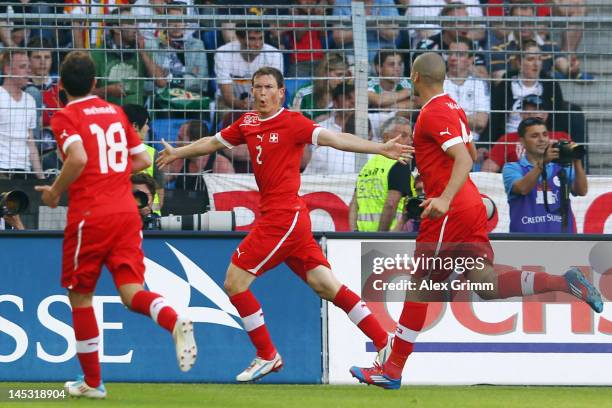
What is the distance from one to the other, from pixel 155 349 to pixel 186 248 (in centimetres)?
82

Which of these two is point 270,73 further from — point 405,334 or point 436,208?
point 405,334

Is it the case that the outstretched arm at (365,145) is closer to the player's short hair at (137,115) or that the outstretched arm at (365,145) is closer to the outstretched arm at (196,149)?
the outstretched arm at (196,149)

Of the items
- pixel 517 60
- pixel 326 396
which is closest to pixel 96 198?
pixel 326 396

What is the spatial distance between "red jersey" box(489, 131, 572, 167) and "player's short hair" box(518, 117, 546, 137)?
26.4 inches

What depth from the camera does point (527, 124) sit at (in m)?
11.3

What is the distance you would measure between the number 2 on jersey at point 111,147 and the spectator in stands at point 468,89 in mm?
5171

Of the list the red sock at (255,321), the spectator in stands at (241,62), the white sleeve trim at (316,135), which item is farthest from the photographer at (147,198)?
the white sleeve trim at (316,135)

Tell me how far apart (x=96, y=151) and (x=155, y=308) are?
1.02 metres

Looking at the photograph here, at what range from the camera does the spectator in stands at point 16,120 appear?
11758mm

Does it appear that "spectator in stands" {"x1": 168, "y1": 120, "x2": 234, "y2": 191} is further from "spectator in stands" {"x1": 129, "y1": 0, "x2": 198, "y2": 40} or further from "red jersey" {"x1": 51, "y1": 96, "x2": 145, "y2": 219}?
"red jersey" {"x1": 51, "y1": 96, "x2": 145, "y2": 219}

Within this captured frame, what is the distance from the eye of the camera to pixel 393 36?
12.4 meters

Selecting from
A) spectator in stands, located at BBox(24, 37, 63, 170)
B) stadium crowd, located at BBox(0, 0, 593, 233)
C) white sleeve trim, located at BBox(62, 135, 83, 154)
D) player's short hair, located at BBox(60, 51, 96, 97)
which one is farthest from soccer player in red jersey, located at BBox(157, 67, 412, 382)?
spectator in stands, located at BBox(24, 37, 63, 170)

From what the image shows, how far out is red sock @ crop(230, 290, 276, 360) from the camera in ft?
29.6

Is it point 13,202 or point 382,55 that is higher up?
point 382,55
